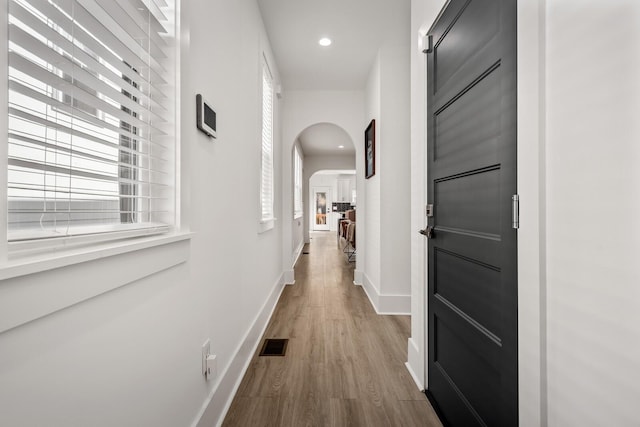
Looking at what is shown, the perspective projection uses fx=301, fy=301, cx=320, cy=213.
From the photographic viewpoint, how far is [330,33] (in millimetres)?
2867

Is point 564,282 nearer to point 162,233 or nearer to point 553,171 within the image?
point 553,171

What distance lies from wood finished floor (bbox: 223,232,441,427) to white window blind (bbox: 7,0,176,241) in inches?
47.1

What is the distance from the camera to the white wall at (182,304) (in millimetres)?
570

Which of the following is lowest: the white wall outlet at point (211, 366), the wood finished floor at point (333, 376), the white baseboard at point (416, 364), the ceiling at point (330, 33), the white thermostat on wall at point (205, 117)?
A: the wood finished floor at point (333, 376)

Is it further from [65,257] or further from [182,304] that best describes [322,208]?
[65,257]

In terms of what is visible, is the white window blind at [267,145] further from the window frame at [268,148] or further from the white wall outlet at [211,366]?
the white wall outlet at [211,366]

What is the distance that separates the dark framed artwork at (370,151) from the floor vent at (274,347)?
201cm

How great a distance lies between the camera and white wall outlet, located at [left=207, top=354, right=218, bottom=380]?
1363mm

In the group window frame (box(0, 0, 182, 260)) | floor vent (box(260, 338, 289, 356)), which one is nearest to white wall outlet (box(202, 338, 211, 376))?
window frame (box(0, 0, 182, 260))

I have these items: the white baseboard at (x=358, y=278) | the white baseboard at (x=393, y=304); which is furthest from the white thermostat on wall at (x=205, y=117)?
the white baseboard at (x=358, y=278)

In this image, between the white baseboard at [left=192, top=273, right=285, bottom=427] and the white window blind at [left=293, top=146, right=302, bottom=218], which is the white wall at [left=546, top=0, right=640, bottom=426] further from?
the white window blind at [left=293, top=146, right=302, bottom=218]

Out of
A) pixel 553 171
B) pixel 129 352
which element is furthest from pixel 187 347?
pixel 553 171

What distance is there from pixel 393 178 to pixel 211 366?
244 cm

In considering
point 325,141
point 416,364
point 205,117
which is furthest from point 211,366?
point 325,141
